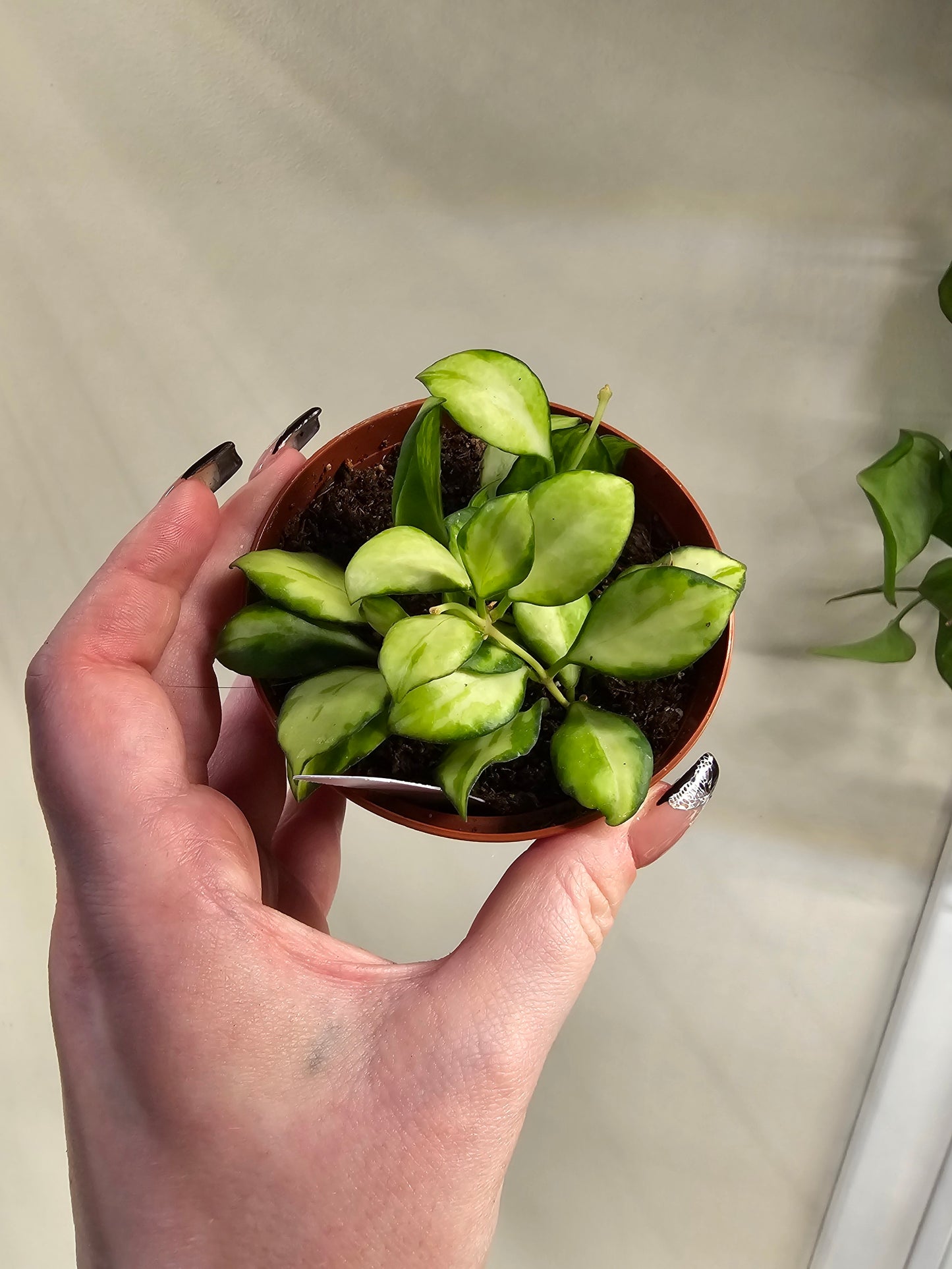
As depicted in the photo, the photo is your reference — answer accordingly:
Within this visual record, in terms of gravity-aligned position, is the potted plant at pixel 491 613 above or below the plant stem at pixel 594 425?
below

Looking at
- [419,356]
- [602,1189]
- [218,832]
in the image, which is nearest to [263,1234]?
[218,832]

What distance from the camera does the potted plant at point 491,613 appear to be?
456mm

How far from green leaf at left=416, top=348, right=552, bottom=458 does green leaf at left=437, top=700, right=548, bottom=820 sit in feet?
0.48

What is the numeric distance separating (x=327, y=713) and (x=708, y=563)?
23 centimetres

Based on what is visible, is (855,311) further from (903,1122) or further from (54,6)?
(54,6)

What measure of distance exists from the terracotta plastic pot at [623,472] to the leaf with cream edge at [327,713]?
0.25 ft

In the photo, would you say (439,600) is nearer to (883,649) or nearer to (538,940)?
(538,940)

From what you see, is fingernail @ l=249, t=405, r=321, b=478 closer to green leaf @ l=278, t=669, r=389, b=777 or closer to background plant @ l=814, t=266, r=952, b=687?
green leaf @ l=278, t=669, r=389, b=777

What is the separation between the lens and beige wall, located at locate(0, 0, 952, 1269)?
92cm

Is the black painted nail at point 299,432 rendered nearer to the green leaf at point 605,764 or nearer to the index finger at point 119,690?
the index finger at point 119,690

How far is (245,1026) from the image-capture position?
1.70ft

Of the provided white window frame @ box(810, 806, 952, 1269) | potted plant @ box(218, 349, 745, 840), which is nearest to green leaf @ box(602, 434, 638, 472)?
potted plant @ box(218, 349, 745, 840)

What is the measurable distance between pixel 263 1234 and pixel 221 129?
103 centimetres

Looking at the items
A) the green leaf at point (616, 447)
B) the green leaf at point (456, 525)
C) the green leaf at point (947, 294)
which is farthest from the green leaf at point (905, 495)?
the green leaf at point (456, 525)
